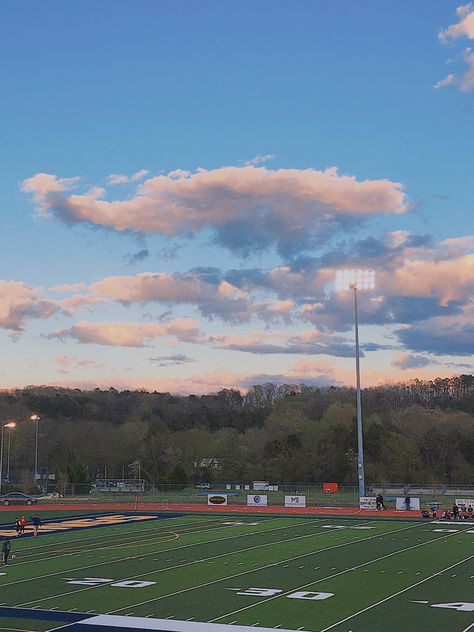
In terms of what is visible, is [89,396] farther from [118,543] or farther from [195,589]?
[195,589]

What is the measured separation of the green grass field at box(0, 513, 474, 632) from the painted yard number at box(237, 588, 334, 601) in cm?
3

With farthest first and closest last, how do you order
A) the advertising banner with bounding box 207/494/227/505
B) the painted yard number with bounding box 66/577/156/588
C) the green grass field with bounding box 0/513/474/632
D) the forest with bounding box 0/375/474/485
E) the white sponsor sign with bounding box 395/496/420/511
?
1. the forest with bounding box 0/375/474/485
2. the advertising banner with bounding box 207/494/227/505
3. the white sponsor sign with bounding box 395/496/420/511
4. the painted yard number with bounding box 66/577/156/588
5. the green grass field with bounding box 0/513/474/632

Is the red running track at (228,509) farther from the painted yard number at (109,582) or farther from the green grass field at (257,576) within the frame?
the painted yard number at (109,582)

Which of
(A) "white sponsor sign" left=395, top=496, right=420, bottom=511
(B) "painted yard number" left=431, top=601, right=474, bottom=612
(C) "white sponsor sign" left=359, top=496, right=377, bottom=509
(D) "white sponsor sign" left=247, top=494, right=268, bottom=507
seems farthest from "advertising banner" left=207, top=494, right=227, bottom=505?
(B) "painted yard number" left=431, top=601, right=474, bottom=612

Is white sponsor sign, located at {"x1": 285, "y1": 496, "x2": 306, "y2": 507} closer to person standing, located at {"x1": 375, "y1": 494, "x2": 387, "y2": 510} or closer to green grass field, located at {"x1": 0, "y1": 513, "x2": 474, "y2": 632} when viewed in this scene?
person standing, located at {"x1": 375, "y1": 494, "x2": 387, "y2": 510}

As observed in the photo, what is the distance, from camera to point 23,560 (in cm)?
3105

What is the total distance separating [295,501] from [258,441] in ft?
175

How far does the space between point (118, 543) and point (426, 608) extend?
61.9 feet

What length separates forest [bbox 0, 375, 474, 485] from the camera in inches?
3561

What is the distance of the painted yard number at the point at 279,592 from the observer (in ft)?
74.1

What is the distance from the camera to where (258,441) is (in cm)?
11181

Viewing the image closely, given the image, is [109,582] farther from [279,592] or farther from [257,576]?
[279,592]

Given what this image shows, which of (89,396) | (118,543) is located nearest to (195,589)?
(118,543)

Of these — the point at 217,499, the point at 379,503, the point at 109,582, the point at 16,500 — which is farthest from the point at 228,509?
the point at 109,582
